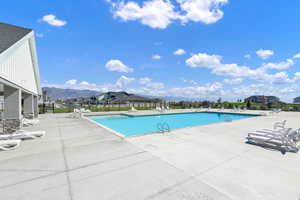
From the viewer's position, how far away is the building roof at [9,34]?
17.9 feet

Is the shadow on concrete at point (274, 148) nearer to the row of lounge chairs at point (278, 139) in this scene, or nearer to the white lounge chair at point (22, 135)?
the row of lounge chairs at point (278, 139)

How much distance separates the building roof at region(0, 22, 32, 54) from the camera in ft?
17.9

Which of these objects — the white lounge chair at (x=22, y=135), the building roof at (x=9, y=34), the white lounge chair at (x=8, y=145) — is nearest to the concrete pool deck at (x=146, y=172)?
the white lounge chair at (x=8, y=145)

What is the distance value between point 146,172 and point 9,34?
8976 millimetres

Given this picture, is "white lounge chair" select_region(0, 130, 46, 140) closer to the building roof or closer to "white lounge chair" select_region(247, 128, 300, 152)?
the building roof

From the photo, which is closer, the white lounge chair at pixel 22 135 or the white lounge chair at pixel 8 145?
the white lounge chair at pixel 8 145

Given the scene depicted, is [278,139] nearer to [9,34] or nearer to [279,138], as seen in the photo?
[279,138]

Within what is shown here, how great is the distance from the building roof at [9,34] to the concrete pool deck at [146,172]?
421cm

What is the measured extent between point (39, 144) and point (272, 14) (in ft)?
55.5

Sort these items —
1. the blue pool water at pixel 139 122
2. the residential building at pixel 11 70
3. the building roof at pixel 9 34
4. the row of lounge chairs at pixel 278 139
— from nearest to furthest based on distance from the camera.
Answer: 1. the row of lounge chairs at pixel 278 139
2. the residential building at pixel 11 70
3. the building roof at pixel 9 34
4. the blue pool water at pixel 139 122

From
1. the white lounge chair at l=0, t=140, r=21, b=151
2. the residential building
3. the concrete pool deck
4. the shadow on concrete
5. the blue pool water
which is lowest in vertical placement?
the blue pool water

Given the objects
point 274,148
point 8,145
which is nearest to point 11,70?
point 8,145

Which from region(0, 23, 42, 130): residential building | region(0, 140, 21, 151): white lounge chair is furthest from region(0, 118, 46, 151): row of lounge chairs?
region(0, 23, 42, 130): residential building

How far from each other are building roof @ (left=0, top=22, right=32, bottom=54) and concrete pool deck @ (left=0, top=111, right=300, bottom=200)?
4.21 m
